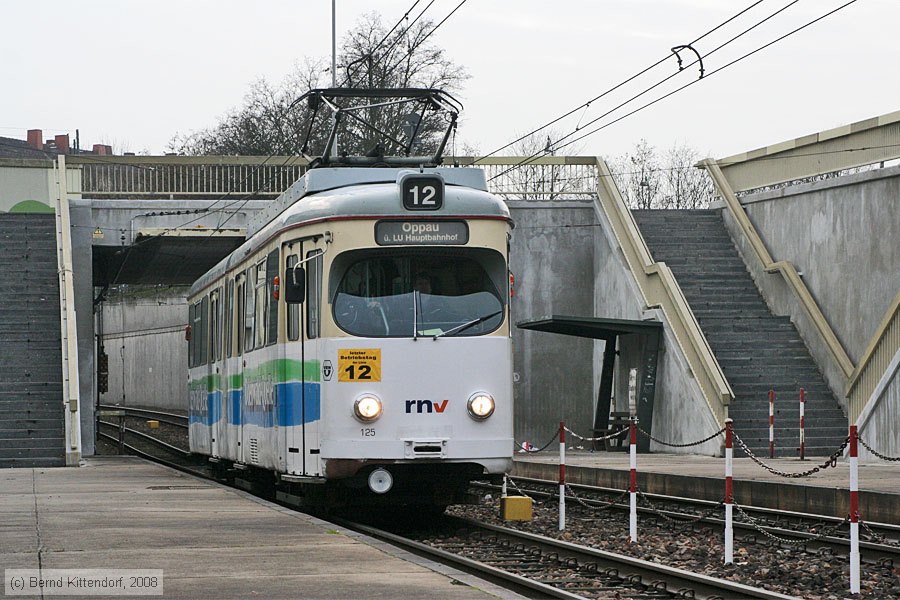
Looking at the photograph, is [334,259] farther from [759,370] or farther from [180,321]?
[180,321]

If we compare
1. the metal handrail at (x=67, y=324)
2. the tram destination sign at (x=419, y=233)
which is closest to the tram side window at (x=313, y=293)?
the tram destination sign at (x=419, y=233)

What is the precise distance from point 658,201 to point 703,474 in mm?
48685

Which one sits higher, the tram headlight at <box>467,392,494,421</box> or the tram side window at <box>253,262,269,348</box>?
the tram side window at <box>253,262,269,348</box>

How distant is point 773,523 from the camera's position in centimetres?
1580

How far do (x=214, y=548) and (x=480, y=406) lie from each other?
3.61 meters

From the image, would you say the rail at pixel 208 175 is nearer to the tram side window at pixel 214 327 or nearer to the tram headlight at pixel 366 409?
the tram side window at pixel 214 327

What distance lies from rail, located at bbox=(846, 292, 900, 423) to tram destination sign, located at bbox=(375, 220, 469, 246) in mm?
10331

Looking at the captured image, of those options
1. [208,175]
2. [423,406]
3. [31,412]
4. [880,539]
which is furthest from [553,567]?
[208,175]

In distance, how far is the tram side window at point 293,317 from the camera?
15406mm

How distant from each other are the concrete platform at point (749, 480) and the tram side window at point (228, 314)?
581cm

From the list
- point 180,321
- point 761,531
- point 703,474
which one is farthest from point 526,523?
point 180,321

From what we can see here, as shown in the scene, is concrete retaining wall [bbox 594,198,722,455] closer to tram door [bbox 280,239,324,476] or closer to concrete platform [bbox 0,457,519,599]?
concrete platform [bbox 0,457,519,599]

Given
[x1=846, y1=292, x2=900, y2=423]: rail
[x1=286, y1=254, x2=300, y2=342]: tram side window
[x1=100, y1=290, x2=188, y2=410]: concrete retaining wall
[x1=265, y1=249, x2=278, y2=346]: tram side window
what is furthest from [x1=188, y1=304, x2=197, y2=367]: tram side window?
[x1=100, y1=290, x2=188, y2=410]: concrete retaining wall

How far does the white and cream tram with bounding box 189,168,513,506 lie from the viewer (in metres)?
14.4
